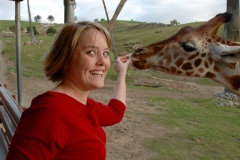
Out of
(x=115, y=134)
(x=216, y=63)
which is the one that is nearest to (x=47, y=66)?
(x=216, y=63)

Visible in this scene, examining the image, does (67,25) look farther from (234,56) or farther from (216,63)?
(216,63)

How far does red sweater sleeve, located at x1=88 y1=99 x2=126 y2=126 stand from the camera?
163 cm

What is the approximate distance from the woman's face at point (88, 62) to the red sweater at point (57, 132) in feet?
0.37

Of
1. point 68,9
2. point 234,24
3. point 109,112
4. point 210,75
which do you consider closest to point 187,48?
point 210,75

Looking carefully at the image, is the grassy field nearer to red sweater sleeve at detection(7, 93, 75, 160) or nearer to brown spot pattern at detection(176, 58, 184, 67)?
brown spot pattern at detection(176, 58, 184, 67)

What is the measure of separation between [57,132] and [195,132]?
4.73 meters

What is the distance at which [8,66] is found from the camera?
1231 centimetres

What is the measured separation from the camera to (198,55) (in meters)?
2.95

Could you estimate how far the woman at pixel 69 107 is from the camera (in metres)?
0.99

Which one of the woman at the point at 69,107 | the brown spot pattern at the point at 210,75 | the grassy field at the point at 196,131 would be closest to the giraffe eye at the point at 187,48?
the brown spot pattern at the point at 210,75

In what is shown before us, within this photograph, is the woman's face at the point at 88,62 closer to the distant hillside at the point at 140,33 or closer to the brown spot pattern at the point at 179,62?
the brown spot pattern at the point at 179,62

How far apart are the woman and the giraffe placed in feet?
5.63

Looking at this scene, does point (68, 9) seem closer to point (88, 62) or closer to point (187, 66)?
point (187, 66)

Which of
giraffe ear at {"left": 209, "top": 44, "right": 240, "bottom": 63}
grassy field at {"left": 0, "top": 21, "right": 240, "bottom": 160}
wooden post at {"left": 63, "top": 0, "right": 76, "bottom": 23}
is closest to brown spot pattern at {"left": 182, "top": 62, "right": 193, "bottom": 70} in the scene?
giraffe ear at {"left": 209, "top": 44, "right": 240, "bottom": 63}
